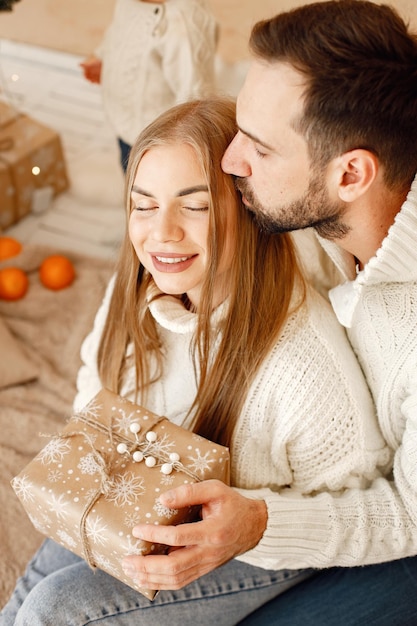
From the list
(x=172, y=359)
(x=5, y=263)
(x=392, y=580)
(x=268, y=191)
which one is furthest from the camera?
(x=5, y=263)

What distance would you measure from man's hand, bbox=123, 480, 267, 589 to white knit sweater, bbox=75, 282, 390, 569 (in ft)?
0.24

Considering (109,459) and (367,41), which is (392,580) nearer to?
(109,459)

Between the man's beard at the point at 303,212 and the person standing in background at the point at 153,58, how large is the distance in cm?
84

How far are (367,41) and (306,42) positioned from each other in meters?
0.08

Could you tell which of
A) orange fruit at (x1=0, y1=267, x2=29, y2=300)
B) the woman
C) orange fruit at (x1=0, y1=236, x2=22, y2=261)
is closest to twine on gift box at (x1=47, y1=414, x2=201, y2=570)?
the woman

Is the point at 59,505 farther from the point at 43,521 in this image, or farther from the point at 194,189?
the point at 194,189

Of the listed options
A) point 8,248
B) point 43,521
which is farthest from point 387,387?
point 8,248

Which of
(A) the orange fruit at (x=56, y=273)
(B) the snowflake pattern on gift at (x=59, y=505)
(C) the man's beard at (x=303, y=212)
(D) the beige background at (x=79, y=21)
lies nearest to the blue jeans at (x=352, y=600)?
(B) the snowflake pattern on gift at (x=59, y=505)

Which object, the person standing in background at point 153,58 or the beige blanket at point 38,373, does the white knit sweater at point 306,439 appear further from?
the person standing in background at point 153,58

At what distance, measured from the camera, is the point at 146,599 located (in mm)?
1165

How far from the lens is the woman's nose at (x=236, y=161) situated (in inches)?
41.9

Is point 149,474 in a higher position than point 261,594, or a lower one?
higher

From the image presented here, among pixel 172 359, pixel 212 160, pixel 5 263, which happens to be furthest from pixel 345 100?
pixel 5 263

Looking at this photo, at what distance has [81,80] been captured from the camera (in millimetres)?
3281
